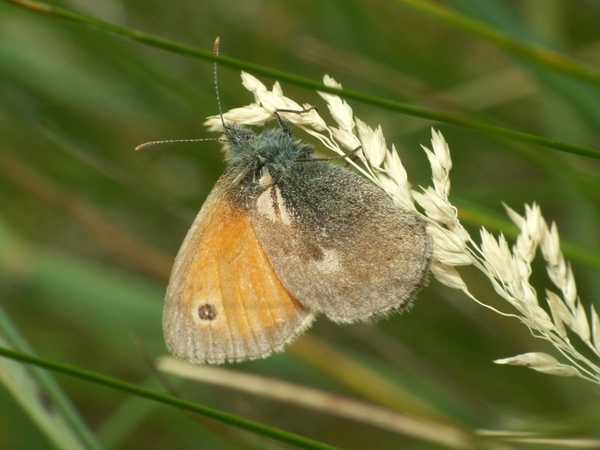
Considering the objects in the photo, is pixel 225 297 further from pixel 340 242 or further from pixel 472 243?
pixel 472 243

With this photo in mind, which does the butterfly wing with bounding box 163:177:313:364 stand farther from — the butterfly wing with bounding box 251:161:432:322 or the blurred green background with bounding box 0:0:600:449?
the blurred green background with bounding box 0:0:600:449

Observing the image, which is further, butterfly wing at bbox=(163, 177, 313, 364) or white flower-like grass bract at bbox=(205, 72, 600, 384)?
butterfly wing at bbox=(163, 177, 313, 364)

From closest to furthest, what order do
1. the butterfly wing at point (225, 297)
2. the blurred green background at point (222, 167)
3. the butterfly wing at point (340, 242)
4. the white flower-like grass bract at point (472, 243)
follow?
the white flower-like grass bract at point (472, 243) < the butterfly wing at point (340, 242) < the butterfly wing at point (225, 297) < the blurred green background at point (222, 167)

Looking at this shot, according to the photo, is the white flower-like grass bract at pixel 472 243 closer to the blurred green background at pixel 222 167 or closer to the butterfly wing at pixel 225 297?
the butterfly wing at pixel 225 297

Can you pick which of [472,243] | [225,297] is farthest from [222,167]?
[472,243]

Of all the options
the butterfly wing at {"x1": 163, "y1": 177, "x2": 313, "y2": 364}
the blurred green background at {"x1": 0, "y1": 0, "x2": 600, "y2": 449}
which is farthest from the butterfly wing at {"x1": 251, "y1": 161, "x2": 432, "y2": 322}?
the blurred green background at {"x1": 0, "y1": 0, "x2": 600, "y2": 449}

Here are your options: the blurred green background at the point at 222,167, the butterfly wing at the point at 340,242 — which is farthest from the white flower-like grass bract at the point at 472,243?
Answer: the blurred green background at the point at 222,167
